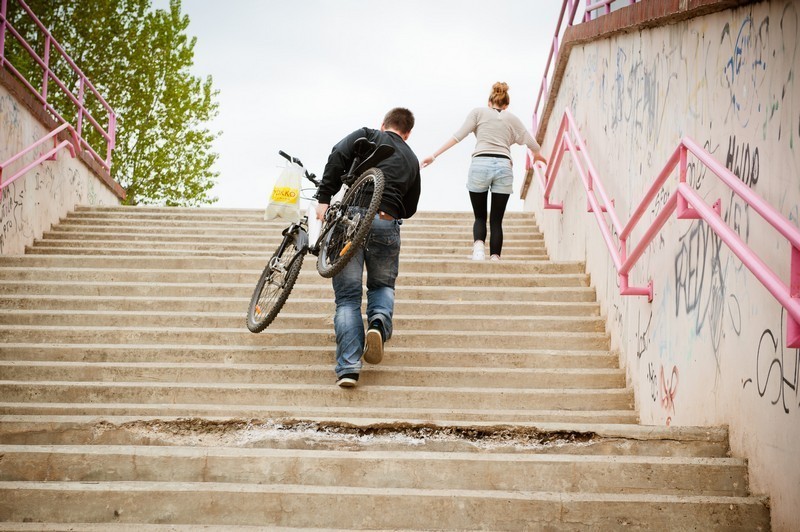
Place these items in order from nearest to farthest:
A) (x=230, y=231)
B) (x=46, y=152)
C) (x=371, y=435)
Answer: (x=371, y=435), (x=230, y=231), (x=46, y=152)

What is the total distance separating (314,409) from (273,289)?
1198 mm

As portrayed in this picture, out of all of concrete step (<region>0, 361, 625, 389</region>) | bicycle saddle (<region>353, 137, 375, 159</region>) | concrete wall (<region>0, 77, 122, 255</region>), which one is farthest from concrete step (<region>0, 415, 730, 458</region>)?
concrete wall (<region>0, 77, 122, 255</region>)

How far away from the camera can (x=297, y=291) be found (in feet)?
22.5

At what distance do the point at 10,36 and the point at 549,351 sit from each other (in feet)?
55.4

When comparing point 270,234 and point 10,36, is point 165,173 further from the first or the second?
point 270,234

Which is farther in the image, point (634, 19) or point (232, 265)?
point (232, 265)

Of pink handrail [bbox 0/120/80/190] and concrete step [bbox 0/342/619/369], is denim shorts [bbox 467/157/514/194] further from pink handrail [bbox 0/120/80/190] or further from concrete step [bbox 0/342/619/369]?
pink handrail [bbox 0/120/80/190]

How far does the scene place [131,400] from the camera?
533 cm

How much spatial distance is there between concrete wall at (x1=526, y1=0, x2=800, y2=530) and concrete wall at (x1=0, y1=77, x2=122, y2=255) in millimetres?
6152

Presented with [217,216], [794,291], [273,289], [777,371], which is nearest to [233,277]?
[273,289]

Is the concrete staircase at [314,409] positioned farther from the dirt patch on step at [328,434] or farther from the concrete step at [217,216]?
the concrete step at [217,216]

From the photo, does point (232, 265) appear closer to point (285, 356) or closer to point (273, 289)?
point (273, 289)

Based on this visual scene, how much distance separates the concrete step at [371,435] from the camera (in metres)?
3.91

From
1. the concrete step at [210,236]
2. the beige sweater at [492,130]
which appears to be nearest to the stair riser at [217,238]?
the concrete step at [210,236]
